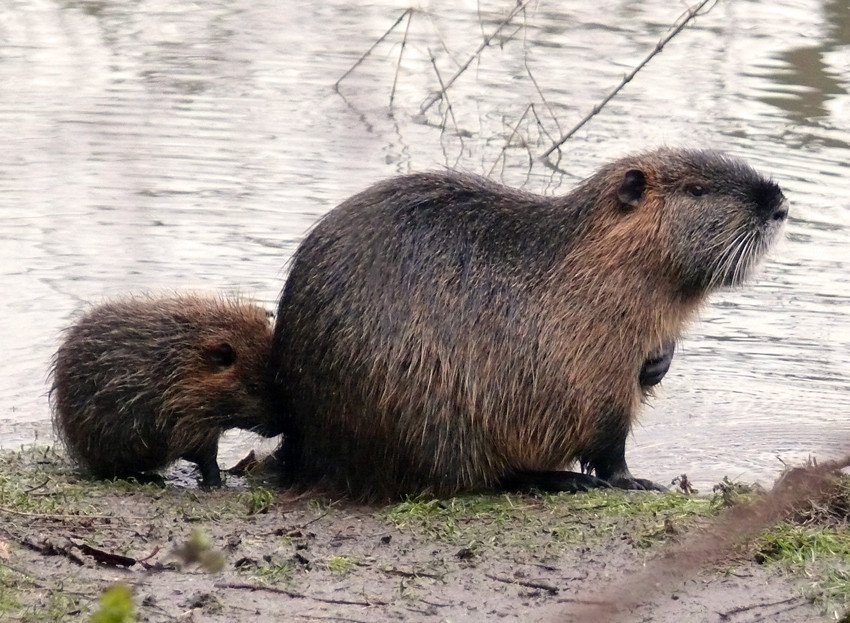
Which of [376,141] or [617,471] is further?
[617,471]

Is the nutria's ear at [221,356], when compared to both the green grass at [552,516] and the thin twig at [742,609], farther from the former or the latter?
the thin twig at [742,609]

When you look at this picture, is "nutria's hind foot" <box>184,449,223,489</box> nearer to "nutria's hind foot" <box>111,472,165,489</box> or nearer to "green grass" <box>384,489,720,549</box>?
"nutria's hind foot" <box>111,472,165,489</box>

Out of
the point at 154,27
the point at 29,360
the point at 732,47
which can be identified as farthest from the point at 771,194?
the point at 154,27

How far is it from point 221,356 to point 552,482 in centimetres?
113

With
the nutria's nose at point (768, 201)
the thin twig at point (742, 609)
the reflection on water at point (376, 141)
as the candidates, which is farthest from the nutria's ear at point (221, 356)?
the thin twig at point (742, 609)

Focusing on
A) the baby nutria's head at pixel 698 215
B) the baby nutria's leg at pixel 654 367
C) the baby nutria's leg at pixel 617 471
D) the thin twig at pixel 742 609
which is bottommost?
the baby nutria's leg at pixel 617 471

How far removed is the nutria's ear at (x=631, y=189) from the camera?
4383 millimetres

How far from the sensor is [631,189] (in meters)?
4.41

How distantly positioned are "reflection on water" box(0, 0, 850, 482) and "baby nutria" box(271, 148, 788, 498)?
2.07 feet

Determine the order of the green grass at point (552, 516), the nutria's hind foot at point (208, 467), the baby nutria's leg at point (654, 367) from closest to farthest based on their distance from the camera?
the green grass at point (552, 516) → the baby nutria's leg at point (654, 367) → the nutria's hind foot at point (208, 467)

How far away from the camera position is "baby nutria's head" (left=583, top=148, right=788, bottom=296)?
171 inches

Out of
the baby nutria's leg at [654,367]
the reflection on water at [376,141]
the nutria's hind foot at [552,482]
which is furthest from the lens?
the reflection on water at [376,141]

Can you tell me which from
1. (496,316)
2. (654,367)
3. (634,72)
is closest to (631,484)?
(654,367)

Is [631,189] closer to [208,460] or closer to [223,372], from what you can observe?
[223,372]
